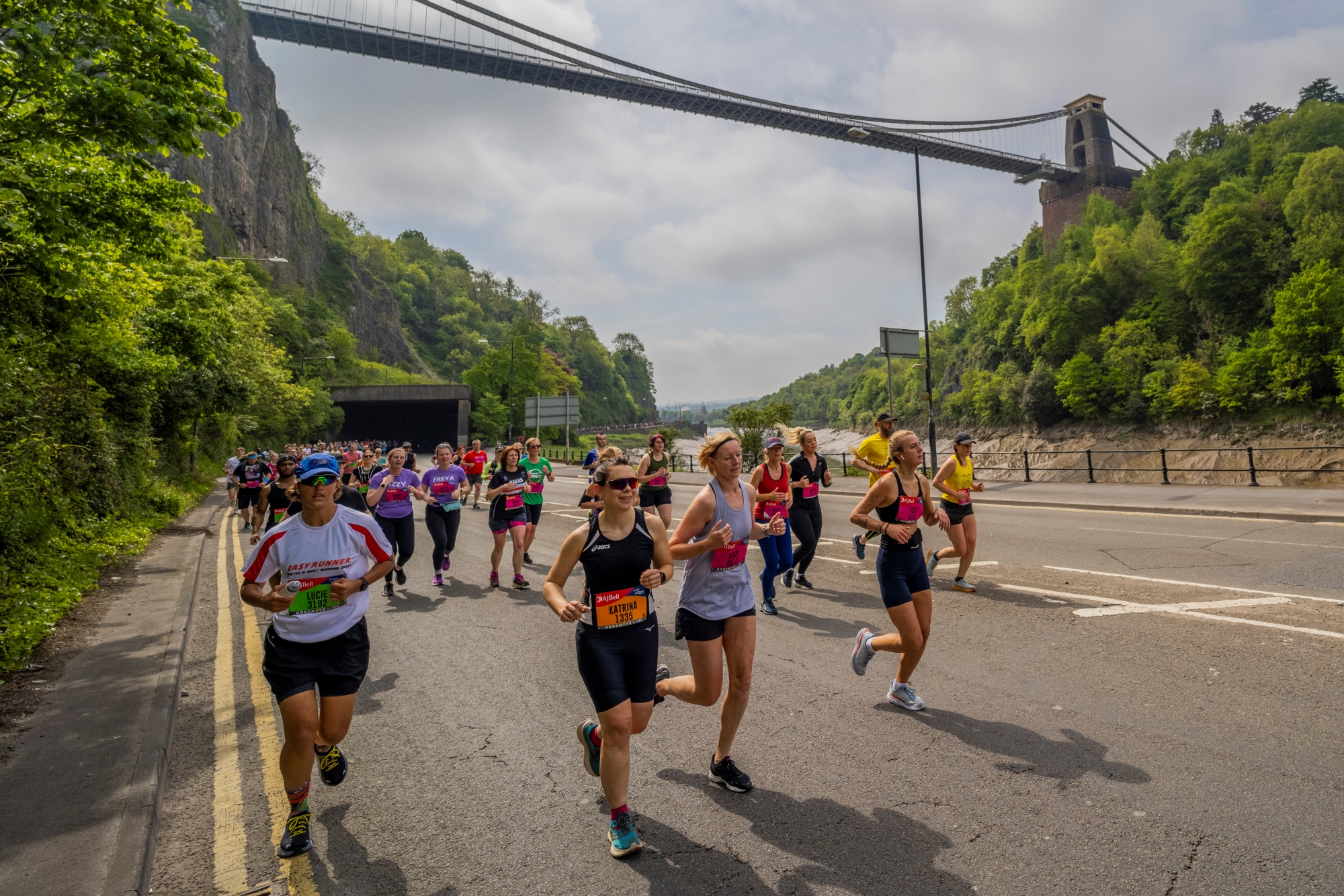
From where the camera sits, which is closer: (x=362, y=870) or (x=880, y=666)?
(x=362, y=870)

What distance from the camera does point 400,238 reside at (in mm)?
171125

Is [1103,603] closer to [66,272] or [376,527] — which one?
[376,527]

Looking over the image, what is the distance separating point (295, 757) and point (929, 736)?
3.54 m

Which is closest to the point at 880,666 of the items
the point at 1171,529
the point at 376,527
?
the point at 376,527

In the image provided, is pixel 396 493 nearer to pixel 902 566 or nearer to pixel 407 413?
pixel 902 566

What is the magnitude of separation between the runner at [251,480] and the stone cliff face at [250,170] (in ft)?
186

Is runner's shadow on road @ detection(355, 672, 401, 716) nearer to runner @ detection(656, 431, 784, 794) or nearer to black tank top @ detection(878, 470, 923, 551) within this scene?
runner @ detection(656, 431, 784, 794)

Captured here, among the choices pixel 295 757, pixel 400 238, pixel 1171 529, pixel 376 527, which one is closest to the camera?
pixel 295 757

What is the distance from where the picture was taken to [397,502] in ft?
30.6

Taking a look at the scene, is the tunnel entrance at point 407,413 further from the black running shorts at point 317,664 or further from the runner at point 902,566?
the black running shorts at point 317,664

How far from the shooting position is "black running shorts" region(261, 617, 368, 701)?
355 centimetres

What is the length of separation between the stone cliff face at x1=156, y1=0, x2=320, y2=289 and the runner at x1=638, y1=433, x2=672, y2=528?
66.5 m

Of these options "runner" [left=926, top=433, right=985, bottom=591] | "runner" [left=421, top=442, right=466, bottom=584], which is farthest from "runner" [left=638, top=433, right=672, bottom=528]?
"runner" [left=926, top=433, right=985, bottom=591]

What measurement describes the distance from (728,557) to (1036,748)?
84.5 inches
